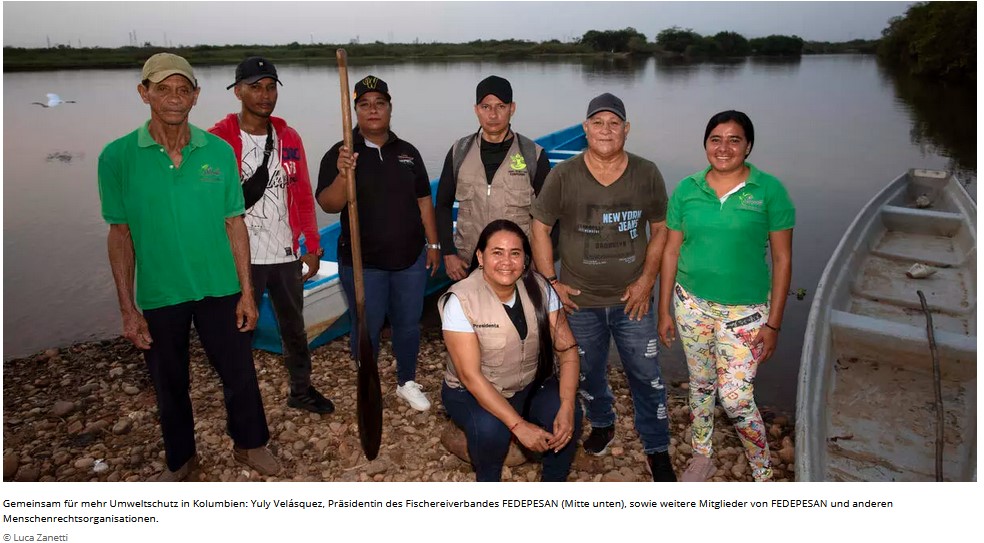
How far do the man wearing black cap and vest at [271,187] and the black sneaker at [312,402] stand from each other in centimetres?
67

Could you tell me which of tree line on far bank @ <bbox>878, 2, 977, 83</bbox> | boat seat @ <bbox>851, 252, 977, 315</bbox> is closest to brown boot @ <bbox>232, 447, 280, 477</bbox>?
boat seat @ <bbox>851, 252, 977, 315</bbox>

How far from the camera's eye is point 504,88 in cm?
407

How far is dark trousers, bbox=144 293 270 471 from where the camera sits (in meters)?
3.61

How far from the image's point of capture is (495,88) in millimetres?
4047

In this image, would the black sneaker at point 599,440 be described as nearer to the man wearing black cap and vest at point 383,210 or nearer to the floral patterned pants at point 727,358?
the floral patterned pants at point 727,358

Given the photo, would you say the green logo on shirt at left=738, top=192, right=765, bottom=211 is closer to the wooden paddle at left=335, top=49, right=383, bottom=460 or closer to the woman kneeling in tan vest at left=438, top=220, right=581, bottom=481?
the woman kneeling in tan vest at left=438, top=220, right=581, bottom=481

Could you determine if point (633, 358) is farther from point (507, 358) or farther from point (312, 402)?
point (312, 402)

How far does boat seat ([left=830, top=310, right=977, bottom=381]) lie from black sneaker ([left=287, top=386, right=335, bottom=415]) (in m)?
4.05

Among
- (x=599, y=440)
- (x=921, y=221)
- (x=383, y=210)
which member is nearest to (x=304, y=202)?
(x=383, y=210)

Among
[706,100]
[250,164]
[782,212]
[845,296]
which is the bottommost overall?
[845,296]

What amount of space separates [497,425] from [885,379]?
130 inches
